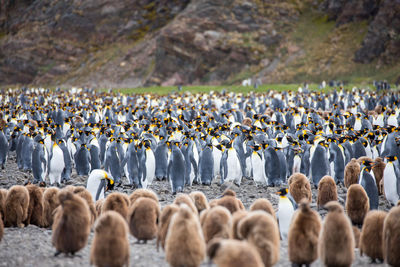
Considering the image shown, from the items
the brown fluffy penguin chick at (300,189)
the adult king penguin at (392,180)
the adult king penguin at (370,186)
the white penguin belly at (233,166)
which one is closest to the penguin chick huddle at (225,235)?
the brown fluffy penguin chick at (300,189)

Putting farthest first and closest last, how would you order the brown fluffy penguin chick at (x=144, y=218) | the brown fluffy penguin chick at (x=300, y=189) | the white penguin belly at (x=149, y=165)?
the white penguin belly at (x=149, y=165) < the brown fluffy penguin chick at (x=300, y=189) < the brown fluffy penguin chick at (x=144, y=218)

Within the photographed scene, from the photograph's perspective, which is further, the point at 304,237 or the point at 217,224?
the point at 217,224

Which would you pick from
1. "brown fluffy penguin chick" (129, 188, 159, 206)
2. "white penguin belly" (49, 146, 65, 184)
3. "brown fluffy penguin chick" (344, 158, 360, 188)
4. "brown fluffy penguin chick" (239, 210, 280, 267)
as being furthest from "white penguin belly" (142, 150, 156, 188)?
"brown fluffy penguin chick" (239, 210, 280, 267)

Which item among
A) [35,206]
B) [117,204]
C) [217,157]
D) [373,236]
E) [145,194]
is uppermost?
[217,157]

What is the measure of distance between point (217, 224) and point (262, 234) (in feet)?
2.72

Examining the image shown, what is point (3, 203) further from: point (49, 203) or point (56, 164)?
point (56, 164)

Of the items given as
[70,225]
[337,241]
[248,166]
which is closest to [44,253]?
[70,225]

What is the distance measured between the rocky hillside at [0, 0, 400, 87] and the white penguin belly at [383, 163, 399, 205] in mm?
28814

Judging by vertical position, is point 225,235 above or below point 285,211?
below

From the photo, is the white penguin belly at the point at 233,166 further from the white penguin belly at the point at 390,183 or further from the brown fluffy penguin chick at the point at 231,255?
the brown fluffy penguin chick at the point at 231,255

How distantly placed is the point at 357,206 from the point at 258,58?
37317 millimetres

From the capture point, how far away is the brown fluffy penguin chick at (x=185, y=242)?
475 cm

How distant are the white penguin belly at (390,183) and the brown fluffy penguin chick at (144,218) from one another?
4.87m

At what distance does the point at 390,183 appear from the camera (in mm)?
8758
